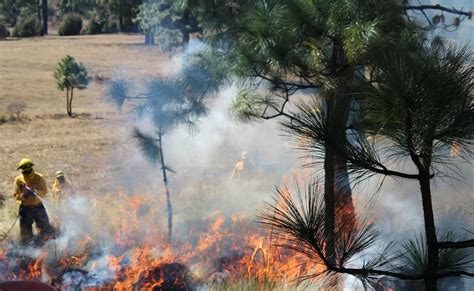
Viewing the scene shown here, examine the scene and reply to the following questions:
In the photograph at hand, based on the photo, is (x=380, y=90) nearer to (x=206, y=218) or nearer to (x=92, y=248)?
(x=92, y=248)

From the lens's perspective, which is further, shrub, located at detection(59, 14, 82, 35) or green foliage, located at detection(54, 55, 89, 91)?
shrub, located at detection(59, 14, 82, 35)

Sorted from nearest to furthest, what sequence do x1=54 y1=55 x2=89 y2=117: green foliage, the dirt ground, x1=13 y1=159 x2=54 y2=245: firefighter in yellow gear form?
x1=13 y1=159 x2=54 y2=245: firefighter in yellow gear → the dirt ground → x1=54 y1=55 x2=89 y2=117: green foliage

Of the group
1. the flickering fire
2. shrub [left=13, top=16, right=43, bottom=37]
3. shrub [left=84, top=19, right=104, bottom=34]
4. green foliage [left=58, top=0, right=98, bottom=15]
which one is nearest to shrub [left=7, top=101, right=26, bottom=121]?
the flickering fire

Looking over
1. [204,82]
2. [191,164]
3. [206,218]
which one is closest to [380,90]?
[204,82]

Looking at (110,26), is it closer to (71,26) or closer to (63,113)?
(71,26)

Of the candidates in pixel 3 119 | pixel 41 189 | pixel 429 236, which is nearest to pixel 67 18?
pixel 3 119

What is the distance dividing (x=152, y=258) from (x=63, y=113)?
9052 millimetres

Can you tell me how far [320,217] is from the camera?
8.73ft

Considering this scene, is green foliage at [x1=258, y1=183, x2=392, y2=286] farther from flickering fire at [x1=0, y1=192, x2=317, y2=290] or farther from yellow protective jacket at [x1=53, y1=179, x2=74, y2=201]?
yellow protective jacket at [x1=53, y1=179, x2=74, y2=201]

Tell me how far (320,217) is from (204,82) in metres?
4.46

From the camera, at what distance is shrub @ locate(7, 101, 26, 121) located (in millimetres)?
13914

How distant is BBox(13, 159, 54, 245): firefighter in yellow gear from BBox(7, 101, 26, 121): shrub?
293 inches

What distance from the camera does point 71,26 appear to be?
3306 centimetres

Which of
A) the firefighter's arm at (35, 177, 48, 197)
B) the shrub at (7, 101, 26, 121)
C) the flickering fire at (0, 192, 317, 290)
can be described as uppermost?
the shrub at (7, 101, 26, 121)
